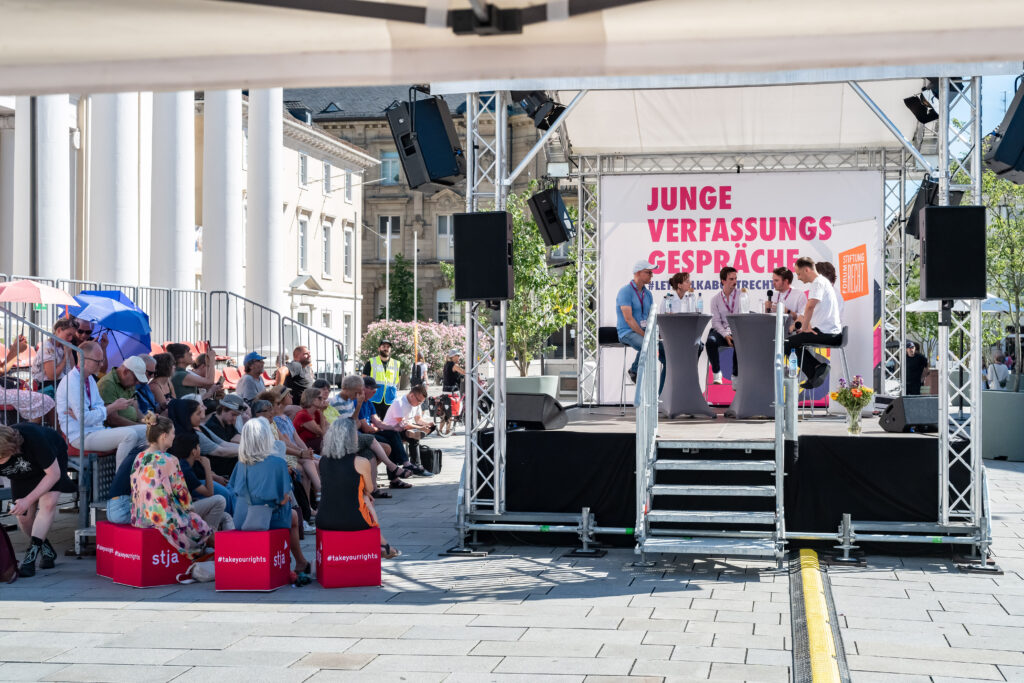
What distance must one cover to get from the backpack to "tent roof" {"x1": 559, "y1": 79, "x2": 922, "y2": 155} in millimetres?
8478

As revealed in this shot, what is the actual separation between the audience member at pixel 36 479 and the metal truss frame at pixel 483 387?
344cm

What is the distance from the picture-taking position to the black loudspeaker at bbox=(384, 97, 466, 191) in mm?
10484

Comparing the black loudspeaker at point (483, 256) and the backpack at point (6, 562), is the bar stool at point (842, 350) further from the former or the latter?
the backpack at point (6, 562)

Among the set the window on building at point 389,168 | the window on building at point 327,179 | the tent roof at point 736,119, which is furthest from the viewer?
the window on building at point 389,168

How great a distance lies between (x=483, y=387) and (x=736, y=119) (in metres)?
6.60

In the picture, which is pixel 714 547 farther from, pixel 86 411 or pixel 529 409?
pixel 86 411

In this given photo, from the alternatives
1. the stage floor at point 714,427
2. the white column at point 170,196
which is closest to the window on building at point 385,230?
the white column at point 170,196

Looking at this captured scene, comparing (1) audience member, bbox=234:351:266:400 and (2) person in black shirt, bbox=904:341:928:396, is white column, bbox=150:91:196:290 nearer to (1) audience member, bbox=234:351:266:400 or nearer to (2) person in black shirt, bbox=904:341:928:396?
(1) audience member, bbox=234:351:266:400

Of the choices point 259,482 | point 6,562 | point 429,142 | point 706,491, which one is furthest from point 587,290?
point 6,562

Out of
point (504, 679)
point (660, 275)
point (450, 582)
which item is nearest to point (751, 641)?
point (504, 679)

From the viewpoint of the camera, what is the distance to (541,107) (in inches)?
511

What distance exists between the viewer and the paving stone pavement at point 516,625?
6160 millimetres

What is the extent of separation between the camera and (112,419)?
10.3 metres

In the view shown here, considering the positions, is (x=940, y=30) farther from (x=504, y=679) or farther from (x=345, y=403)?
(x=345, y=403)
